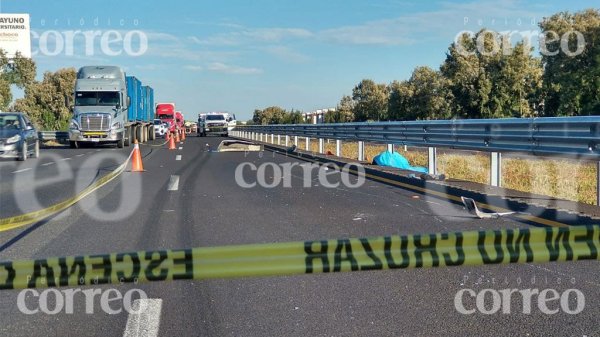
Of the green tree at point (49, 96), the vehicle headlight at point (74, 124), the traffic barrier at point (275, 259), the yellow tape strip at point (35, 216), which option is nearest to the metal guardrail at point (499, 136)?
the traffic barrier at point (275, 259)

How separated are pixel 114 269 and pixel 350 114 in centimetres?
11314

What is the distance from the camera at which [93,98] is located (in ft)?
113

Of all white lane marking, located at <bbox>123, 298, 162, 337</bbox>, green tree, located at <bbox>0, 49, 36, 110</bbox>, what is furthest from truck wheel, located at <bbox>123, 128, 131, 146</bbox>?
green tree, located at <bbox>0, 49, 36, 110</bbox>

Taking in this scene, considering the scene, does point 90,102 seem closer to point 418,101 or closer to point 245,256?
point 245,256

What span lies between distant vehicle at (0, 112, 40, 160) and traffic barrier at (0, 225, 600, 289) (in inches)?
849

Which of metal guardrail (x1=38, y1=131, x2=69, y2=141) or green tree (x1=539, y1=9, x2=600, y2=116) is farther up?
green tree (x1=539, y1=9, x2=600, y2=116)

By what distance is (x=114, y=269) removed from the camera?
9.98ft

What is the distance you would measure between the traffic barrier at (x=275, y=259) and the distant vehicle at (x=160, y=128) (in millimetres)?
60616

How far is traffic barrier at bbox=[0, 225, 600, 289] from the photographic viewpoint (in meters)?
3.02

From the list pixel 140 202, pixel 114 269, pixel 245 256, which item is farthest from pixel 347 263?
pixel 140 202

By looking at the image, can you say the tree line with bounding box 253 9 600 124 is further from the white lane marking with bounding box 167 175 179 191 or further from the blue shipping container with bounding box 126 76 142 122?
the white lane marking with bounding box 167 175 179 191

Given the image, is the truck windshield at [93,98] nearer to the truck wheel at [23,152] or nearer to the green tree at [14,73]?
the truck wheel at [23,152]

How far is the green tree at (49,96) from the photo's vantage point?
322 feet

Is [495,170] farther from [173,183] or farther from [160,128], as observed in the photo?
[160,128]
